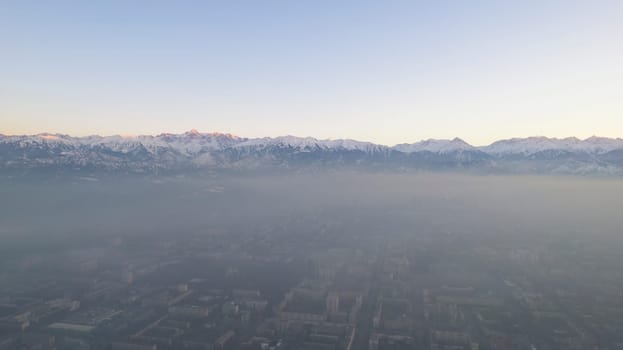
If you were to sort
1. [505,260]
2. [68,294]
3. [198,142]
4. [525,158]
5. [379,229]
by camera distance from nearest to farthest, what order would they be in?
[68,294]
[505,260]
[379,229]
[525,158]
[198,142]

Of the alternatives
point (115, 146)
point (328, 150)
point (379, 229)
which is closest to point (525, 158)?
point (328, 150)

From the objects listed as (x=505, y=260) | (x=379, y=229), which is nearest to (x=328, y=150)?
(x=379, y=229)

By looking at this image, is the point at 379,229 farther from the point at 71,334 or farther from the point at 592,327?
the point at 71,334

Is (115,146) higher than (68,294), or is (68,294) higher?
(115,146)

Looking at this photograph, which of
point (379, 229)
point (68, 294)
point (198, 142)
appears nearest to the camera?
point (68, 294)

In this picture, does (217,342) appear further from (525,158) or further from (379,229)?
(525,158)

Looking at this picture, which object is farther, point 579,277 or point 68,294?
point 579,277
